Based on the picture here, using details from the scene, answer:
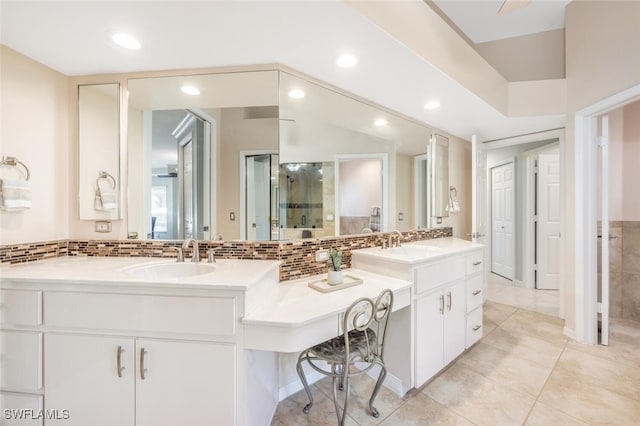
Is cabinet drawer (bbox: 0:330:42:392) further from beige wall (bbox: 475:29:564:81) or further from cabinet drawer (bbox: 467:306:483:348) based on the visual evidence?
beige wall (bbox: 475:29:564:81)

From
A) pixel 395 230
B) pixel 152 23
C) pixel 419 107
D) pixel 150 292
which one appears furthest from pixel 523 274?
pixel 152 23

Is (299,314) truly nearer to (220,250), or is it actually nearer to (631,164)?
(220,250)

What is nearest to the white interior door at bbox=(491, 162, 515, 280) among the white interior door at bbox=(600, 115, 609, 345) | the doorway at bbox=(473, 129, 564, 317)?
the doorway at bbox=(473, 129, 564, 317)

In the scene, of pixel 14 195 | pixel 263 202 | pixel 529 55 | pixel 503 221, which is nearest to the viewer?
pixel 14 195

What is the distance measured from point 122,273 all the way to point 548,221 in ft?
15.9

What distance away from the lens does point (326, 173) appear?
1957 mm

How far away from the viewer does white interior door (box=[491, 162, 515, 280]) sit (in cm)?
414

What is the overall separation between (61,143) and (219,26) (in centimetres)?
138

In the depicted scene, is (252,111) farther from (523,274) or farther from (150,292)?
(523,274)

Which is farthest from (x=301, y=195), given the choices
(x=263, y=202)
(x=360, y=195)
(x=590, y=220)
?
(x=590, y=220)

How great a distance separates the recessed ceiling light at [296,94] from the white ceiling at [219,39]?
13 centimetres

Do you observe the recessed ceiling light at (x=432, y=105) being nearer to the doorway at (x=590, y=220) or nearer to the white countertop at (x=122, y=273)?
the doorway at (x=590, y=220)

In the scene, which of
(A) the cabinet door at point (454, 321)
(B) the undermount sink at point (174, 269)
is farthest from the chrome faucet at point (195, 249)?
(A) the cabinet door at point (454, 321)

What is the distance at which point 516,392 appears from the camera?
1.72m
